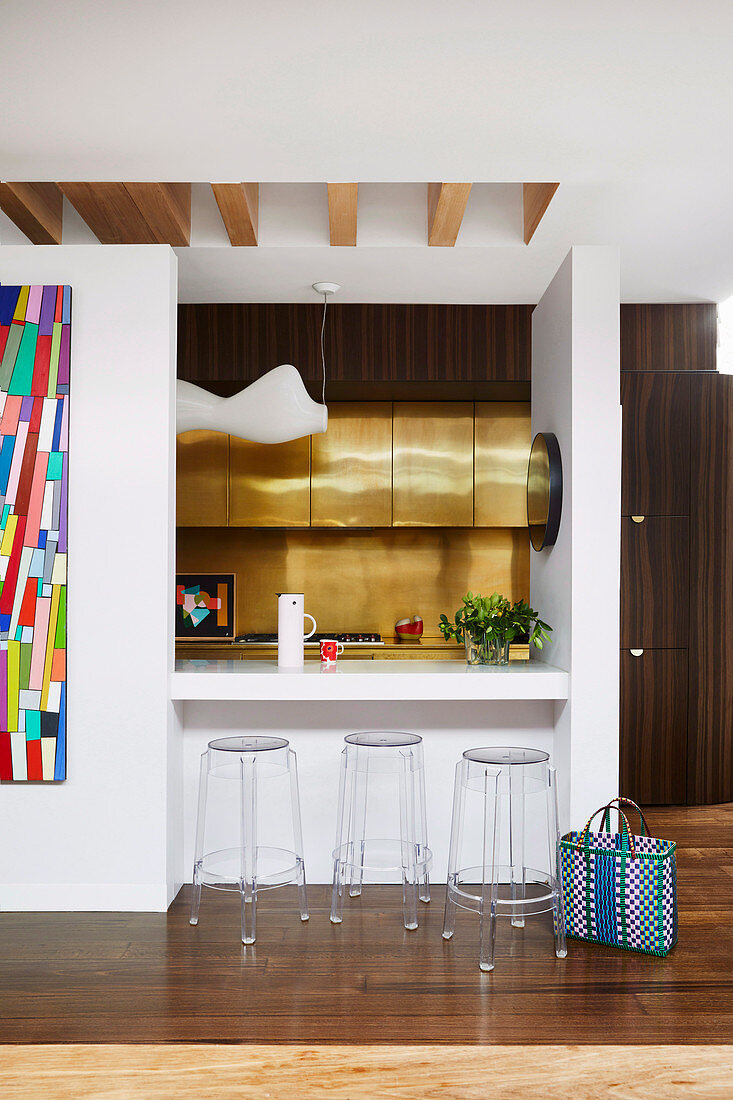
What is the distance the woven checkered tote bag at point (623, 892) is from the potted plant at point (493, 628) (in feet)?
2.57

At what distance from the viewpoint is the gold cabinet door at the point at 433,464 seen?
5590 mm

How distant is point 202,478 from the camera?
18.2 feet

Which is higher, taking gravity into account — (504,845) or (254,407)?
(254,407)

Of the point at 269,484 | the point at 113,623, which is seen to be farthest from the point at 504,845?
the point at 269,484

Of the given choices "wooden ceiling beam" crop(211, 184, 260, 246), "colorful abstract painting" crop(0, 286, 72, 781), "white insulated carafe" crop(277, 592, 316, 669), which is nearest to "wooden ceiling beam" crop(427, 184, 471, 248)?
"wooden ceiling beam" crop(211, 184, 260, 246)

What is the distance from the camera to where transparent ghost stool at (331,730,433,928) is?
10.5 feet

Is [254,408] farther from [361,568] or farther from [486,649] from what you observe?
[361,568]

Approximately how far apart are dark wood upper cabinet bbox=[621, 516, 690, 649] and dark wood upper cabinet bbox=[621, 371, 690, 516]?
0.10 metres

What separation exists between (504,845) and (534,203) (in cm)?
257

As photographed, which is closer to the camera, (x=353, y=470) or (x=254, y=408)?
(x=254, y=408)

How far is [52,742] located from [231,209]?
216 cm

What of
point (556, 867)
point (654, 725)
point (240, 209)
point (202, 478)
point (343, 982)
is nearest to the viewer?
point (343, 982)

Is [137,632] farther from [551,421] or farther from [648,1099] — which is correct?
[648,1099]

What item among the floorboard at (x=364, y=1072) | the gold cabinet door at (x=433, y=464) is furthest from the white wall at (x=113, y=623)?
the gold cabinet door at (x=433, y=464)
